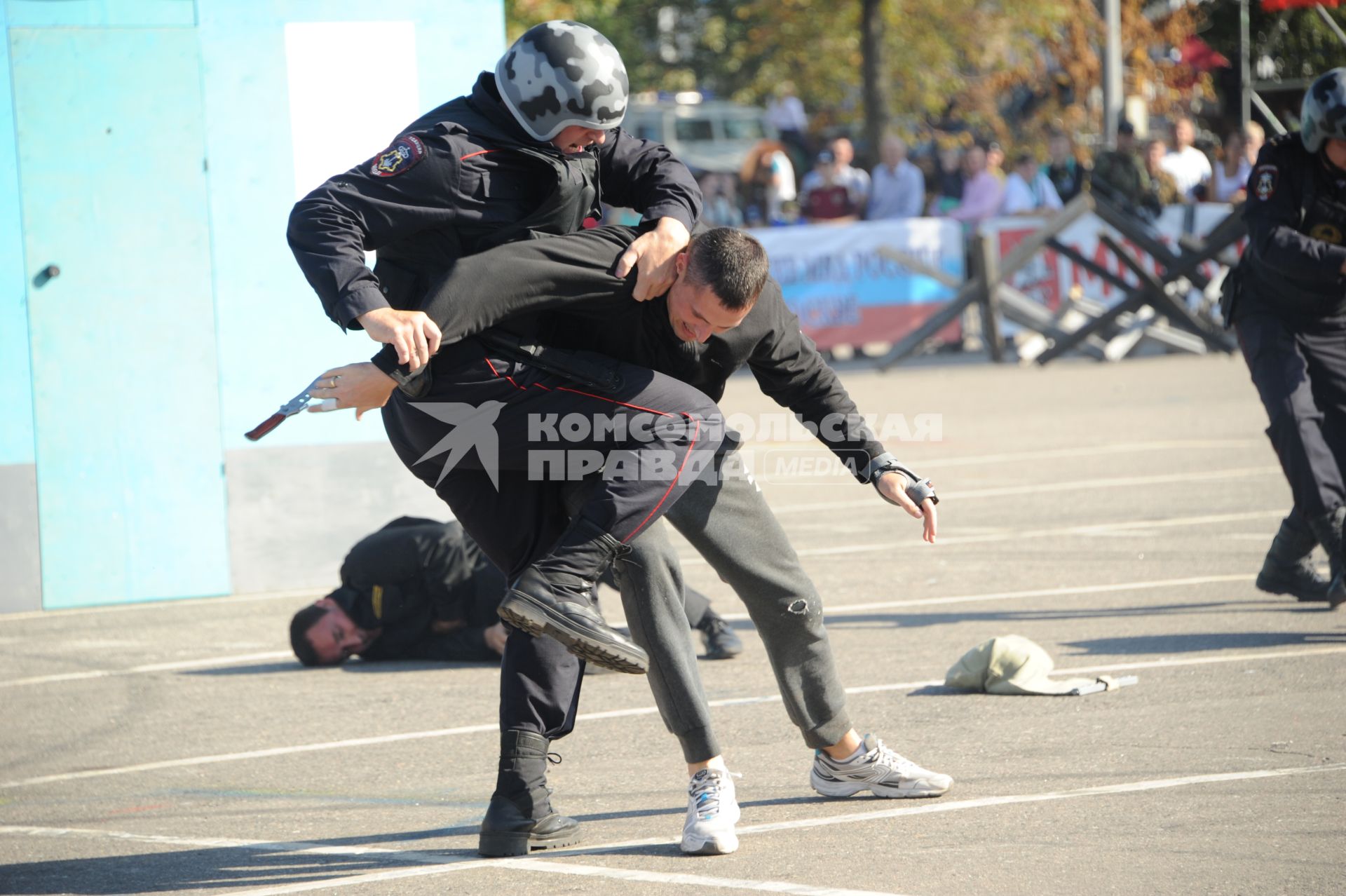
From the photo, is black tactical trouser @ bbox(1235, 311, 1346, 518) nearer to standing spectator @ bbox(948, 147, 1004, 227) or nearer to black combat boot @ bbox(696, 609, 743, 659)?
→ black combat boot @ bbox(696, 609, 743, 659)

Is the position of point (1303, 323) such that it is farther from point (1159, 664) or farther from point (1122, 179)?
point (1122, 179)

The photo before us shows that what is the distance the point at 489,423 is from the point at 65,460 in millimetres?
4765

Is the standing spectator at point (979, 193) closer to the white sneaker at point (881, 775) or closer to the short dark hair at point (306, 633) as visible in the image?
the short dark hair at point (306, 633)

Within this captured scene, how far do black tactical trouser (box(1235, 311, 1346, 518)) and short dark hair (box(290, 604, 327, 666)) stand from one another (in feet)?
13.0

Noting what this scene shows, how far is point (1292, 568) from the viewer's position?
22.6 ft

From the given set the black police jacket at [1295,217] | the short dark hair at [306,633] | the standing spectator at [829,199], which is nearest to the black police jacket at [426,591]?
the short dark hair at [306,633]

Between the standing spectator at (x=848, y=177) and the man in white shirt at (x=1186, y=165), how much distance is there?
3.57 metres

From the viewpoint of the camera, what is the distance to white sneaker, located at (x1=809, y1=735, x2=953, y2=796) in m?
4.60

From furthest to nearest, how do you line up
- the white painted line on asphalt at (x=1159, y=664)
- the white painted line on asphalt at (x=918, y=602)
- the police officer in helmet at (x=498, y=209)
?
the white painted line on asphalt at (x=918, y=602) → the white painted line on asphalt at (x=1159, y=664) → the police officer in helmet at (x=498, y=209)

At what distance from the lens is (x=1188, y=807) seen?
14.2 feet

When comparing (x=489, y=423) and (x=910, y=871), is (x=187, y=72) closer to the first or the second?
(x=489, y=423)

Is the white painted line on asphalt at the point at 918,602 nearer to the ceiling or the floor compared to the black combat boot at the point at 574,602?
nearer to the floor

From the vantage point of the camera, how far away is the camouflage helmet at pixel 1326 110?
6.30 meters

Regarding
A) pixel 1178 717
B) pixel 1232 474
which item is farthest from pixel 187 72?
pixel 1232 474
